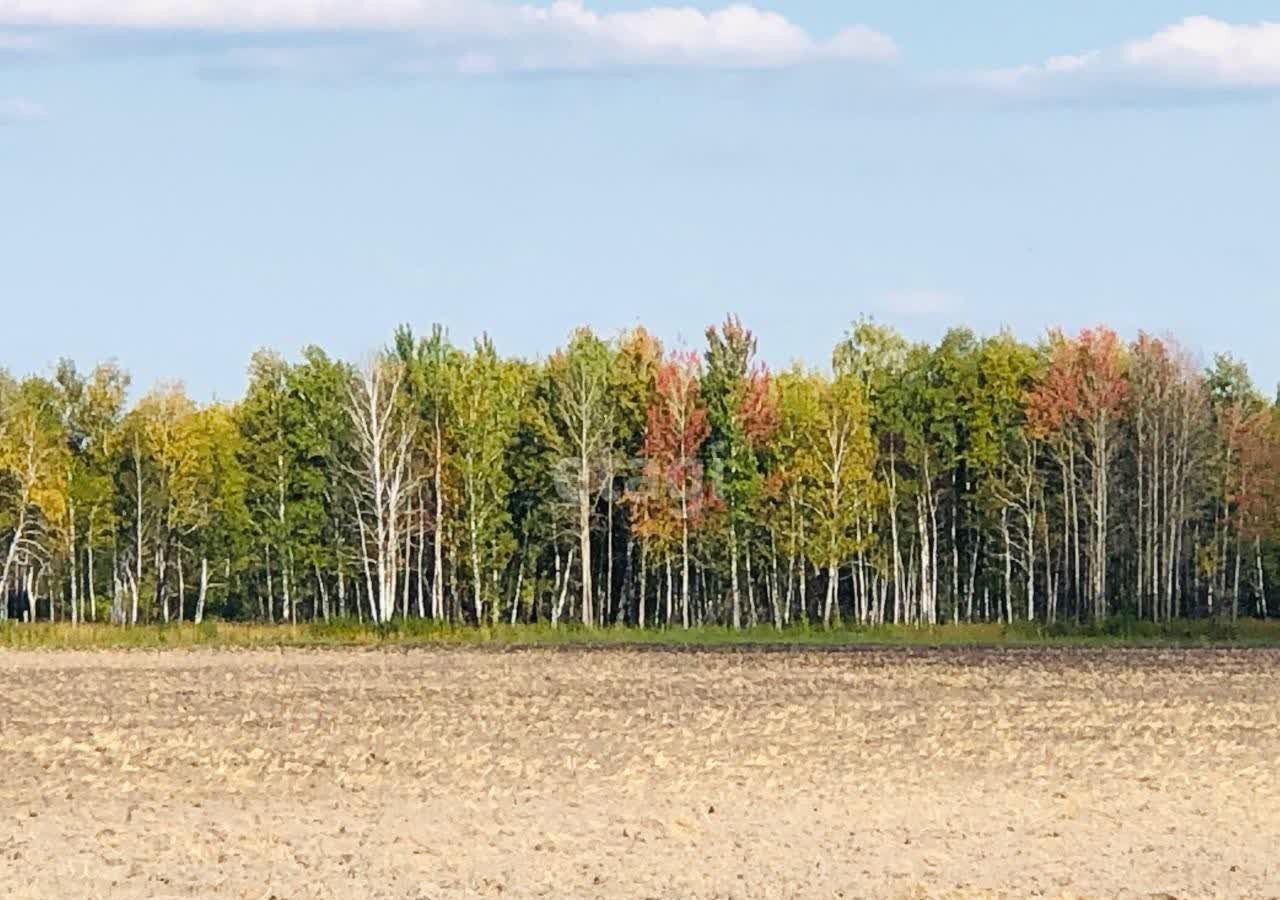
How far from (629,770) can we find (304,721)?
9969 mm

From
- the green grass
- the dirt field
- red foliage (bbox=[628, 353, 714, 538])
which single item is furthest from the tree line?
the dirt field

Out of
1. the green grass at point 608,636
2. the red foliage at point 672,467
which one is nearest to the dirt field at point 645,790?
the green grass at point 608,636

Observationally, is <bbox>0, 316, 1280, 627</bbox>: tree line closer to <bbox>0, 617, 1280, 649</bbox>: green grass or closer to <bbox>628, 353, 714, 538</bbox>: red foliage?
<bbox>628, 353, 714, 538</bbox>: red foliage

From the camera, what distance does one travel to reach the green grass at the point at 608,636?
70381mm

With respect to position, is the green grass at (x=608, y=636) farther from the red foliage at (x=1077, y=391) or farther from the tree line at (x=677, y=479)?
the red foliage at (x=1077, y=391)

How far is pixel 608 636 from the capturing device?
7638 centimetres

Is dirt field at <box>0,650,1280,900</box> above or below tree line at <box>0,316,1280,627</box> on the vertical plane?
below

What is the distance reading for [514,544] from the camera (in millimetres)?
87312

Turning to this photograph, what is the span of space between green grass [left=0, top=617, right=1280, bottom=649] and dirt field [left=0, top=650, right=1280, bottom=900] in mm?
26232

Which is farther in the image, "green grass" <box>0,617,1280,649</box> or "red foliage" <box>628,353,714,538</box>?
"red foliage" <box>628,353,714,538</box>

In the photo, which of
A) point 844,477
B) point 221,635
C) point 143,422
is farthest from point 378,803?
point 143,422

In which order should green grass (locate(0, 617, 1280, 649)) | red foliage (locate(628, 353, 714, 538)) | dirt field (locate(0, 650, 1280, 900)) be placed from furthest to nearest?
red foliage (locate(628, 353, 714, 538)) < green grass (locate(0, 617, 1280, 649)) < dirt field (locate(0, 650, 1280, 900))

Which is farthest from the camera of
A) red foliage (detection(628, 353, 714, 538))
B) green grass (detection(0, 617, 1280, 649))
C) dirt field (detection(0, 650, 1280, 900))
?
red foliage (detection(628, 353, 714, 538))

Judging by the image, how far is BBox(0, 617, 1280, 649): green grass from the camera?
7038 centimetres
